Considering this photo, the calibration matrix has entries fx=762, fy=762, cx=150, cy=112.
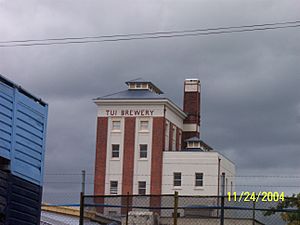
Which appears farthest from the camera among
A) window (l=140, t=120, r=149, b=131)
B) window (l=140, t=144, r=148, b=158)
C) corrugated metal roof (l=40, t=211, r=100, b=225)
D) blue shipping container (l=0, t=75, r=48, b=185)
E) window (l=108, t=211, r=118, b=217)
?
window (l=140, t=120, r=149, b=131)

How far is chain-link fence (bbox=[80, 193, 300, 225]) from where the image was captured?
18.3 meters

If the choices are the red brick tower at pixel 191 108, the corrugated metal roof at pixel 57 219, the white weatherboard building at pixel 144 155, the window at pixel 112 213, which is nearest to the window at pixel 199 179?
the white weatherboard building at pixel 144 155

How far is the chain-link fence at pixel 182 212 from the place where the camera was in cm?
1834

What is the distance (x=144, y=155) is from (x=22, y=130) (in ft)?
162

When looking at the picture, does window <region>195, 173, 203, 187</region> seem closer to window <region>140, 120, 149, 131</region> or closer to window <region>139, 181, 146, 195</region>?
window <region>139, 181, 146, 195</region>

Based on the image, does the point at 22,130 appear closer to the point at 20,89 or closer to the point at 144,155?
the point at 20,89

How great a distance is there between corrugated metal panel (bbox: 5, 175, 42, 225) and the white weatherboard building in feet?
154

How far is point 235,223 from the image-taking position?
20516 millimetres

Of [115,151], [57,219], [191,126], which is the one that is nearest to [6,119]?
[57,219]

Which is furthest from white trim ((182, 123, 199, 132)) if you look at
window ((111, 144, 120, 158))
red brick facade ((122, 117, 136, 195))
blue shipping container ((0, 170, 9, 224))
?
blue shipping container ((0, 170, 9, 224))

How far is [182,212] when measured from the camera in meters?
21.8

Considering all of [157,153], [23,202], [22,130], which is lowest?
[23,202]

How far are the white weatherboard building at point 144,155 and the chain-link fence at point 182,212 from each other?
1684 inches

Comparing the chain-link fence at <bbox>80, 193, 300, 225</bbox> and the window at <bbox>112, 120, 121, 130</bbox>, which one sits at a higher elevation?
the window at <bbox>112, 120, 121, 130</bbox>
